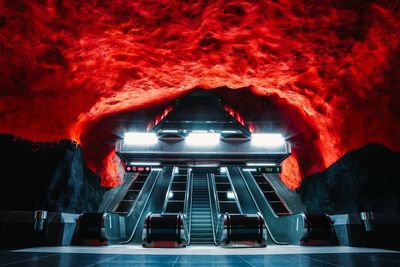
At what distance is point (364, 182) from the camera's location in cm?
860

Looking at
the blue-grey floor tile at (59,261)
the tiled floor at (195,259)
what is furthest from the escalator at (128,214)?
the blue-grey floor tile at (59,261)

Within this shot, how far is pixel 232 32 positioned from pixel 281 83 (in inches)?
131

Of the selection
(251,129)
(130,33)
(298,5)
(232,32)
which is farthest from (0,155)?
(251,129)

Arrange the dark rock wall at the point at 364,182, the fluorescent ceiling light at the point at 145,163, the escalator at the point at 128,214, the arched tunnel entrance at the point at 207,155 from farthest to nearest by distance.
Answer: the fluorescent ceiling light at the point at 145,163 → the arched tunnel entrance at the point at 207,155 → the escalator at the point at 128,214 → the dark rock wall at the point at 364,182

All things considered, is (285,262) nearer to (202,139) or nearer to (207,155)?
(207,155)

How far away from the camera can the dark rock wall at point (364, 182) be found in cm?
793

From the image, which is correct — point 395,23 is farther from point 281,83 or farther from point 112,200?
point 112,200

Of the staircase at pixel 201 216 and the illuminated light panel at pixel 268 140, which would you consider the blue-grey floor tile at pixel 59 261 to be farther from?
the illuminated light panel at pixel 268 140

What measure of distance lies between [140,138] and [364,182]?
10.6 meters

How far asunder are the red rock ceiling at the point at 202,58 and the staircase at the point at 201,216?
5.65 m

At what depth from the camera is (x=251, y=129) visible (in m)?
16.4

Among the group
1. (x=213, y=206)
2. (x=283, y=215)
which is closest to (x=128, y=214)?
(x=213, y=206)

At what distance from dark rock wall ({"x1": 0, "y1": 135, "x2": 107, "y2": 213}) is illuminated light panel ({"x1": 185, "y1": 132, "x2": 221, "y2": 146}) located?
7.07m

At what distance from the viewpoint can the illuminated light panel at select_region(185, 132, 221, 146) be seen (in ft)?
50.5
